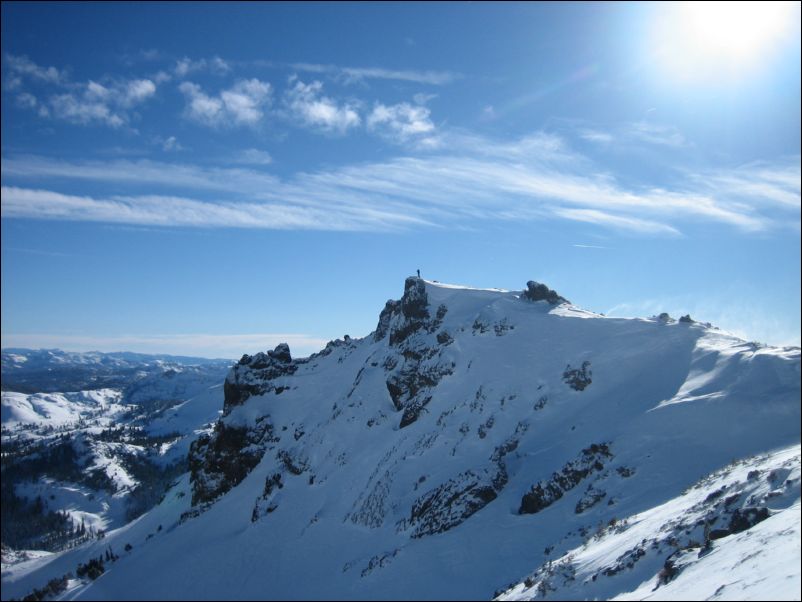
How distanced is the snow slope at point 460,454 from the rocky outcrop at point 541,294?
0.68 m

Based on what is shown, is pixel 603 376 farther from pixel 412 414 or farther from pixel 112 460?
pixel 112 460

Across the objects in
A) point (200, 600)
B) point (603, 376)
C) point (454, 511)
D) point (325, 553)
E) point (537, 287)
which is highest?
point (537, 287)

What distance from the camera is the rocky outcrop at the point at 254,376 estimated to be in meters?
64.8

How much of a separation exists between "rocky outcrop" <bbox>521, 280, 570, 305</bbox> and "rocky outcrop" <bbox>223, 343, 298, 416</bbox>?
36.1 metres

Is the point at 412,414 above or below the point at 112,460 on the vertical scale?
above

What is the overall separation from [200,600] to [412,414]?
813 inches

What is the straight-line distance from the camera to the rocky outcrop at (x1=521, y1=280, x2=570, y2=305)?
164 feet

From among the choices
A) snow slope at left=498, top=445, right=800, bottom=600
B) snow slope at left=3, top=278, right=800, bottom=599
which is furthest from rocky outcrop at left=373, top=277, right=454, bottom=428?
snow slope at left=498, top=445, right=800, bottom=600

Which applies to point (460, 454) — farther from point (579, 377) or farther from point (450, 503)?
point (579, 377)

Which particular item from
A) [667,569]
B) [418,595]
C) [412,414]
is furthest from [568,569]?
[412,414]

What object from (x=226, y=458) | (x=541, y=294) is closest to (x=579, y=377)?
(x=541, y=294)

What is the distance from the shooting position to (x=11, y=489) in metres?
156

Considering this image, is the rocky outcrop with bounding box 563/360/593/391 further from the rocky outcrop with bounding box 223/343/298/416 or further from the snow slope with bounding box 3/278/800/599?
the rocky outcrop with bounding box 223/343/298/416

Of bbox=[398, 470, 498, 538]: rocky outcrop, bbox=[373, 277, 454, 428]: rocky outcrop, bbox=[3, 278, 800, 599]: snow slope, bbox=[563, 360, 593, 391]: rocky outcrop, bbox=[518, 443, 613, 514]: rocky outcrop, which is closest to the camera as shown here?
bbox=[3, 278, 800, 599]: snow slope
